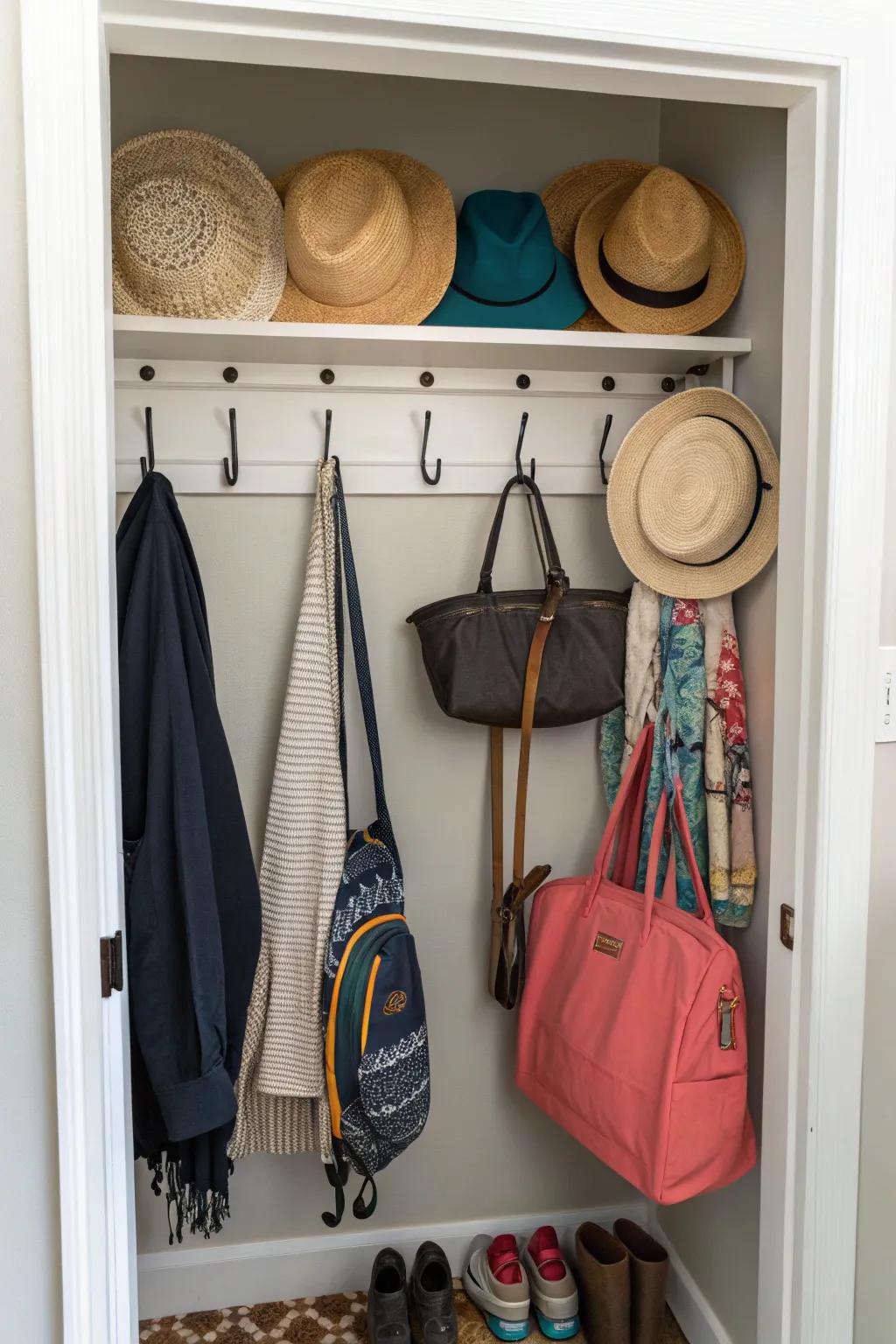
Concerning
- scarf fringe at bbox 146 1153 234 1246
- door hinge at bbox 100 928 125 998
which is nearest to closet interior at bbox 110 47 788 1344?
scarf fringe at bbox 146 1153 234 1246

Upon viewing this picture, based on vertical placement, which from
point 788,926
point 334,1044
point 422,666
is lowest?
point 334,1044

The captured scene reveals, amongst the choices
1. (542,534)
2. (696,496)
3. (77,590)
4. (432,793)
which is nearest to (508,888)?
(432,793)

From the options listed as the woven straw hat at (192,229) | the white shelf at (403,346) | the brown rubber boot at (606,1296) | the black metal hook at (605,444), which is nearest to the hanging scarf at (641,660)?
the black metal hook at (605,444)

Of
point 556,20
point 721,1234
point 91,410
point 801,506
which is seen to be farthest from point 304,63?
point 721,1234

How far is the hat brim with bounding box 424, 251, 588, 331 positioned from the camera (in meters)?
1.73

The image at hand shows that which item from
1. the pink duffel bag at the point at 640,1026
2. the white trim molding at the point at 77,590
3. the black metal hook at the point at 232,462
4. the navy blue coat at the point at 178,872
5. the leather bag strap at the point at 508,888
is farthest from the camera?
the leather bag strap at the point at 508,888

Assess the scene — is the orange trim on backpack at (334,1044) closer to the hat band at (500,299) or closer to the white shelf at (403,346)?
the white shelf at (403,346)

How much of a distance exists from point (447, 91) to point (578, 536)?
0.80 metres

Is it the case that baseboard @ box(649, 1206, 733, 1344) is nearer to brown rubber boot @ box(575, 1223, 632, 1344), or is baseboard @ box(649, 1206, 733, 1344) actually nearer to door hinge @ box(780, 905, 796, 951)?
brown rubber boot @ box(575, 1223, 632, 1344)

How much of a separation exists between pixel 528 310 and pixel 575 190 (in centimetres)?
26

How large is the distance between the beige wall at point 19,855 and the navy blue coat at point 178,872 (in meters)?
0.34

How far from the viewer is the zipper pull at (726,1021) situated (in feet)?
5.08

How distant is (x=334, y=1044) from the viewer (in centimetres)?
165

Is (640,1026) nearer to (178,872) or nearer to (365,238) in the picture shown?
(178,872)
